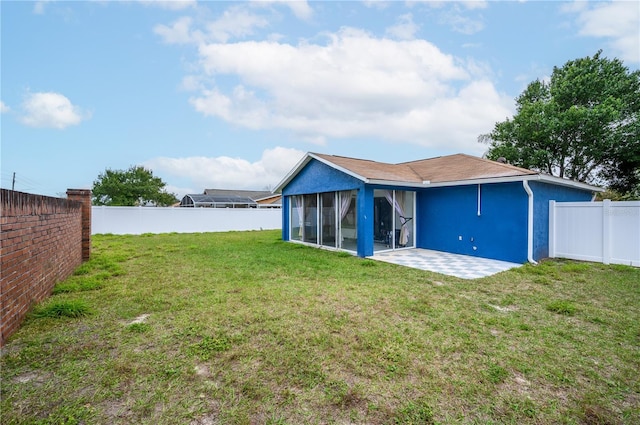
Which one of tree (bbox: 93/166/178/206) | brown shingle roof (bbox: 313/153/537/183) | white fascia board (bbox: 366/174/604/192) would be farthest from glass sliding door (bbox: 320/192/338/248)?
tree (bbox: 93/166/178/206)

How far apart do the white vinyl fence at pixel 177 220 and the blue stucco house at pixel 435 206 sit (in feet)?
29.1

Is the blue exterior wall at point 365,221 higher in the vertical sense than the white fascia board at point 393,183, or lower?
lower

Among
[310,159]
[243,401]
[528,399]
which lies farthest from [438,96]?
[243,401]

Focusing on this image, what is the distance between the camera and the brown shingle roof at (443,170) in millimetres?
8625

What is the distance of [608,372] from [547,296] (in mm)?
2665

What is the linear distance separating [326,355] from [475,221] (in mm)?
7685

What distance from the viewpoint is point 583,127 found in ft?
48.9

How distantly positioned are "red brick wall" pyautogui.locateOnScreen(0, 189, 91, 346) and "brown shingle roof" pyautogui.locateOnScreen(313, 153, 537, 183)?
23.5ft

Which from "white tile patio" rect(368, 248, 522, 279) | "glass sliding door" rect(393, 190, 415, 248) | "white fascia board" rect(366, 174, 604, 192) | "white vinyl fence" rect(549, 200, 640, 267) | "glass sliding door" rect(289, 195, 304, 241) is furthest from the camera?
"glass sliding door" rect(289, 195, 304, 241)

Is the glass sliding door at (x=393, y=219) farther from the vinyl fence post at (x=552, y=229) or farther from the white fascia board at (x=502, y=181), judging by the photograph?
the vinyl fence post at (x=552, y=229)

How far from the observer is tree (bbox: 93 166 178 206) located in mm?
25688

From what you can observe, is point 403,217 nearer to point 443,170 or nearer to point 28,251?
point 443,170

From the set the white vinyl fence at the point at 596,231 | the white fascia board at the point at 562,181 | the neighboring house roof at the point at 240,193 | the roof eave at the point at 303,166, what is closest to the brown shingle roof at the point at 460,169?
the white fascia board at the point at 562,181

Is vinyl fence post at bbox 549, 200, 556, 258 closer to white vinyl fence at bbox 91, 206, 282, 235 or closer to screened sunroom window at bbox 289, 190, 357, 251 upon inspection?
screened sunroom window at bbox 289, 190, 357, 251
